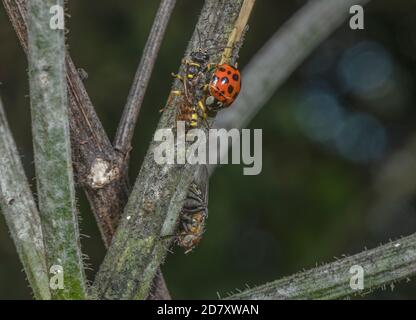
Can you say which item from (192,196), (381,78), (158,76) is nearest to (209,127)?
(192,196)

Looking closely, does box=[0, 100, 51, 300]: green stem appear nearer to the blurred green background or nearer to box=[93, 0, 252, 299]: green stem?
box=[93, 0, 252, 299]: green stem

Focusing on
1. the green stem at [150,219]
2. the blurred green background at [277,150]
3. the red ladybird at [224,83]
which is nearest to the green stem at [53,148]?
the green stem at [150,219]

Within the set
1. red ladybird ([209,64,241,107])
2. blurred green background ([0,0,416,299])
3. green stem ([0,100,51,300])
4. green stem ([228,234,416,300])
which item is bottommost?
green stem ([228,234,416,300])

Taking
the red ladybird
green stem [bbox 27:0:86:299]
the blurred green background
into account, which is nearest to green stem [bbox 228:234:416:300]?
green stem [bbox 27:0:86:299]

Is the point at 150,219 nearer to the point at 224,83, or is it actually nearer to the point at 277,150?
the point at 224,83

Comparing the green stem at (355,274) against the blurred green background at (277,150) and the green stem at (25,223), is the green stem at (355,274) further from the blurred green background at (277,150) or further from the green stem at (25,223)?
the blurred green background at (277,150)
